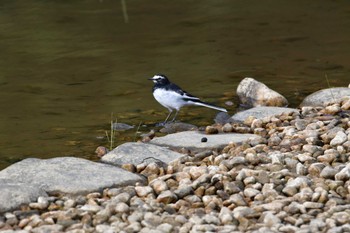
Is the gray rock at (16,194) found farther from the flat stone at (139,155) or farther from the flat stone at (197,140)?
the flat stone at (197,140)

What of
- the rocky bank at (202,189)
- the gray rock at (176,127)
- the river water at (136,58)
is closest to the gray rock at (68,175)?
the rocky bank at (202,189)

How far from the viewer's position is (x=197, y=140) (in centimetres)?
794

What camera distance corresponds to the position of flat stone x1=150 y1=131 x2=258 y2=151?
774cm

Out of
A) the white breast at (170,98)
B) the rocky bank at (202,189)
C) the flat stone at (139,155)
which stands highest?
the rocky bank at (202,189)

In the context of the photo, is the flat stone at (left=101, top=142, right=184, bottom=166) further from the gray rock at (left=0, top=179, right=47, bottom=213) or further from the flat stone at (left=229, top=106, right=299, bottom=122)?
the flat stone at (left=229, top=106, right=299, bottom=122)

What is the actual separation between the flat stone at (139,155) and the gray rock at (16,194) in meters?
1.08

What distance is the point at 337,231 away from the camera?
5.41 m

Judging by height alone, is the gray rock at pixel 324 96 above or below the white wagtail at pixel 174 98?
below

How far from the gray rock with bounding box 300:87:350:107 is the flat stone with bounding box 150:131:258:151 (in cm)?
→ 167

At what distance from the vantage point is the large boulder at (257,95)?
32.3 feet

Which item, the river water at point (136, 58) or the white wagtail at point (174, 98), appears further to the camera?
the river water at point (136, 58)

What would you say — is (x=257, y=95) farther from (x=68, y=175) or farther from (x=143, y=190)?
(x=143, y=190)

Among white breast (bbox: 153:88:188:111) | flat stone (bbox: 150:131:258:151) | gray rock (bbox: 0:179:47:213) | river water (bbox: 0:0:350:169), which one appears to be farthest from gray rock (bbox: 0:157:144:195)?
white breast (bbox: 153:88:188:111)

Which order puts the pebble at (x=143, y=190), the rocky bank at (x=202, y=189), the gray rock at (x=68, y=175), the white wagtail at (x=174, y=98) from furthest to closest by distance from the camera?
the white wagtail at (x=174, y=98), the gray rock at (x=68, y=175), the pebble at (x=143, y=190), the rocky bank at (x=202, y=189)
